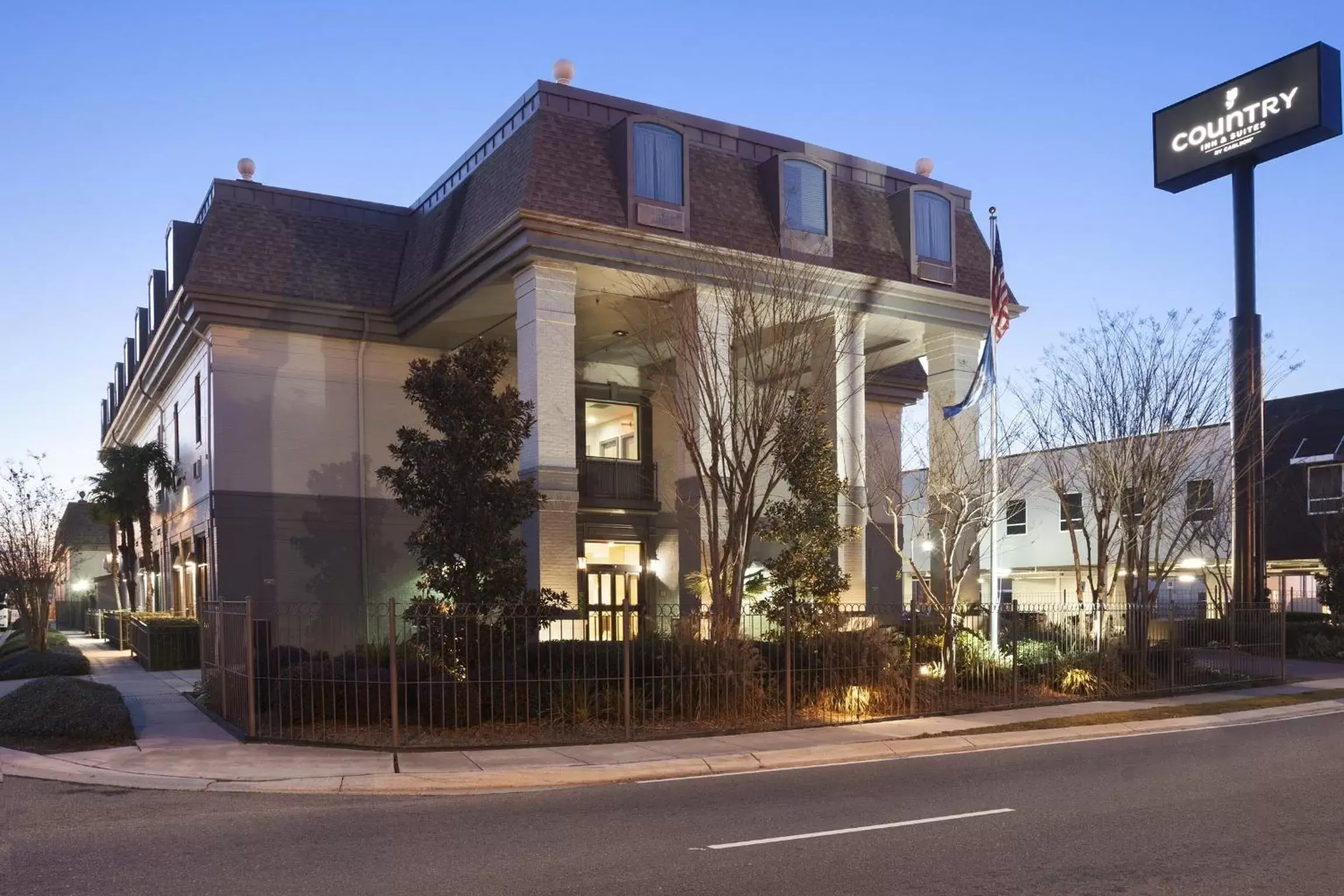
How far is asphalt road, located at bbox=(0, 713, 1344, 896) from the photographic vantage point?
7.82 metres

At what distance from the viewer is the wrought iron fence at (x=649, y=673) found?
15039mm

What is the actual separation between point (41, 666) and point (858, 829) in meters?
18.6

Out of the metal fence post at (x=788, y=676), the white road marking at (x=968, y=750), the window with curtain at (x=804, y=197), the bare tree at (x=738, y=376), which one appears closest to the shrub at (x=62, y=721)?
the white road marking at (x=968, y=750)

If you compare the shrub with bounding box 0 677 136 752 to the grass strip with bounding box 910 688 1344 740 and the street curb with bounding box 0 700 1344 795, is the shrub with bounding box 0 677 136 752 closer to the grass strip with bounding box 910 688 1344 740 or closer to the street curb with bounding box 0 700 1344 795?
the street curb with bounding box 0 700 1344 795

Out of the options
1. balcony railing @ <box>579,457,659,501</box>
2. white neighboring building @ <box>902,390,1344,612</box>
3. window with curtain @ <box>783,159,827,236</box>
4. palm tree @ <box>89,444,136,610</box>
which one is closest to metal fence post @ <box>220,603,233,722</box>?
balcony railing @ <box>579,457,659,501</box>

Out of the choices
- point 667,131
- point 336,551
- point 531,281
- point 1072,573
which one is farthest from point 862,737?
point 1072,573

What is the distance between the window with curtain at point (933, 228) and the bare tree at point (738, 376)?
6.70 meters

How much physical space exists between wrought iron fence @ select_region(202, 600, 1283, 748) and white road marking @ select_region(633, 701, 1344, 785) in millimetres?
2073

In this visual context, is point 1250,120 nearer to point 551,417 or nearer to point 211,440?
point 551,417

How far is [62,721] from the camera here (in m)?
14.3

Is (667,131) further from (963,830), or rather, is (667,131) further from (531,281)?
(963,830)

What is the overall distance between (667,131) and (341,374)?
9.67 meters

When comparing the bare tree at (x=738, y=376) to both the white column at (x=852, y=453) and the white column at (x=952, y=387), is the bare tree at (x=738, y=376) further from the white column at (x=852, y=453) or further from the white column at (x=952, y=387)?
the white column at (x=952, y=387)

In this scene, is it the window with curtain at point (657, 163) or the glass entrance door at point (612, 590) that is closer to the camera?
the window with curtain at point (657, 163)
